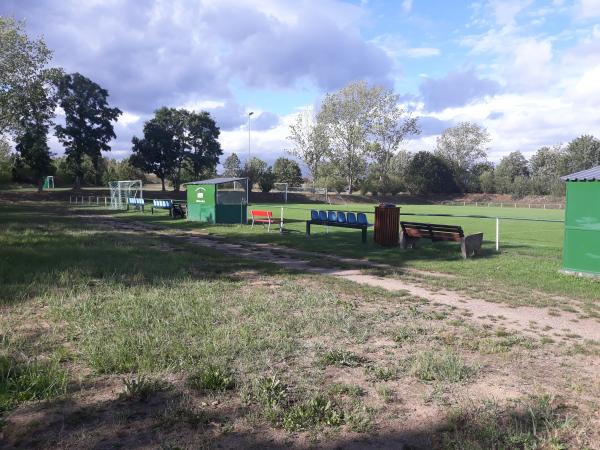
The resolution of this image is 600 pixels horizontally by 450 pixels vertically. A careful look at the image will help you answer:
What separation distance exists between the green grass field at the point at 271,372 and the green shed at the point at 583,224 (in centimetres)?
472

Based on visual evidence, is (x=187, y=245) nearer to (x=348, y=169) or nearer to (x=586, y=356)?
(x=586, y=356)

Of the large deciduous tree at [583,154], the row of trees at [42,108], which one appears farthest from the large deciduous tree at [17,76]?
the large deciduous tree at [583,154]

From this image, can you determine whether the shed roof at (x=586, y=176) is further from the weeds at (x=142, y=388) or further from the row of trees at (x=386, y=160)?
the row of trees at (x=386, y=160)

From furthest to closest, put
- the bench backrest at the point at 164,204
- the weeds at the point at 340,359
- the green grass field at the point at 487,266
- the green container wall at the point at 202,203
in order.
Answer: the bench backrest at the point at 164,204, the green container wall at the point at 202,203, the green grass field at the point at 487,266, the weeds at the point at 340,359

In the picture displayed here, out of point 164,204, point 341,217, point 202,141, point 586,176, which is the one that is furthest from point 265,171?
point 586,176

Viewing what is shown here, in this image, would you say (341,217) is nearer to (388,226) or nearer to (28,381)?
(388,226)

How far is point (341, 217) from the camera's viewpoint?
1811cm

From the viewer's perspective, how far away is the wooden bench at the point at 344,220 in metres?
16.9

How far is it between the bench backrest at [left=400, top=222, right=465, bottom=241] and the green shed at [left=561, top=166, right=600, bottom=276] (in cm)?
334

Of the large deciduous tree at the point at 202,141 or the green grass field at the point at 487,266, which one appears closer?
the green grass field at the point at 487,266

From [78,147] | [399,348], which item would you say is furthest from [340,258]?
[78,147]

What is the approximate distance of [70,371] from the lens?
470 centimetres

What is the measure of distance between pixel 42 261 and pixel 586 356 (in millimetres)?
9782

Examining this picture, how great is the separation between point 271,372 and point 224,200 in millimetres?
20036
